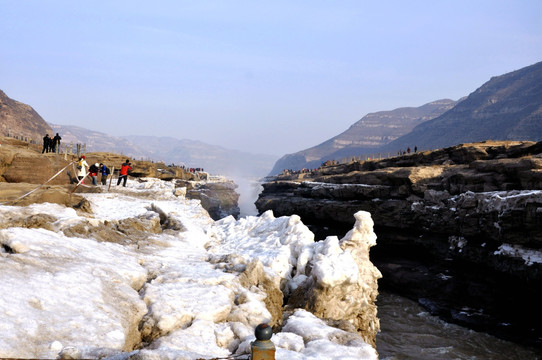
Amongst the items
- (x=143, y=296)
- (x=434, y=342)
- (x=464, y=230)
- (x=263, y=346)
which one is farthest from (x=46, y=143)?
(x=464, y=230)

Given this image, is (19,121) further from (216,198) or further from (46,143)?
(46,143)

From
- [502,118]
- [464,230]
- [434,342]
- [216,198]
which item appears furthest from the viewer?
[502,118]

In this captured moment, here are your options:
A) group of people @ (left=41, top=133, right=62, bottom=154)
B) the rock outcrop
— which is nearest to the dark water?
group of people @ (left=41, top=133, right=62, bottom=154)

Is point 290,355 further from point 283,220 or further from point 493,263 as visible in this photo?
point 493,263

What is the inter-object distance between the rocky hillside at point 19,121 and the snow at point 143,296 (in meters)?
87.4

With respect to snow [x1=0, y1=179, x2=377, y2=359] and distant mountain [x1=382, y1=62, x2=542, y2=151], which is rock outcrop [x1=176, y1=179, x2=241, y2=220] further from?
distant mountain [x1=382, y1=62, x2=542, y2=151]

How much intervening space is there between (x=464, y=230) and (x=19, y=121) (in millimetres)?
104796

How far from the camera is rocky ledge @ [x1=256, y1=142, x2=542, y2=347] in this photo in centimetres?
2069

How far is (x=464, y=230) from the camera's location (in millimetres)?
25141

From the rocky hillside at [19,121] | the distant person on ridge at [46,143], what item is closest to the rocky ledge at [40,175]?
the distant person on ridge at [46,143]

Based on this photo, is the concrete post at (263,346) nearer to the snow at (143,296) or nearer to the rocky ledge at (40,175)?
the snow at (143,296)

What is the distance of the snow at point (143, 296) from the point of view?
400cm

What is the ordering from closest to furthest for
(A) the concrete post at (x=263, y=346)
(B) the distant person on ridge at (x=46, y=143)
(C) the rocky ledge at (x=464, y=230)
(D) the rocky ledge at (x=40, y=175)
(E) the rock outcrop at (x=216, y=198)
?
1. (A) the concrete post at (x=263, y=346)
2. (D) the rocky ledge at (x=40, y=175)
3. (C) the rocky ledge at (x=464, y=230)
4. (B) the distant person on ridge at (x=46, y=143)
5. (E) the rock outcrop at (x=216, y=198)

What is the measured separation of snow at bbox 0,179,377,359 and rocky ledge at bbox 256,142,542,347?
16.3 m
